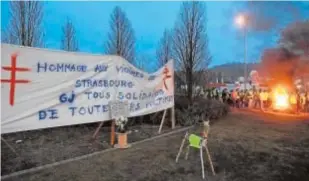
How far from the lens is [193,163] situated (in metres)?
6.63

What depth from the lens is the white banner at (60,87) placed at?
18.0 ft

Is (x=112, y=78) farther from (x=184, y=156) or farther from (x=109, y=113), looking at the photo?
(x=184, y=156)

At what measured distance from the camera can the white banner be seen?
18.0 ft

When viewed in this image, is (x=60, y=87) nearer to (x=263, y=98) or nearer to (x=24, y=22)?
(x=24, y=22)

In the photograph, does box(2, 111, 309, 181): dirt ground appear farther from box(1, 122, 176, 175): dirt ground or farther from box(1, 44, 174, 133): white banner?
box(1, 44, 174, 133): white banner

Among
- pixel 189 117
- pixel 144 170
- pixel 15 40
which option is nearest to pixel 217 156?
pixel 144 170

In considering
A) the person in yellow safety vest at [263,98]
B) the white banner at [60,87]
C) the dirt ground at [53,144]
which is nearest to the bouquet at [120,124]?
the white banner at [60,87]

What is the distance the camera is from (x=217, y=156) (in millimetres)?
7270

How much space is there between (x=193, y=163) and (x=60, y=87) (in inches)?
130

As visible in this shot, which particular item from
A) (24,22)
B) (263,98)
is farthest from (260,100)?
(24,22)

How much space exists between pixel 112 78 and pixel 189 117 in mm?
5068

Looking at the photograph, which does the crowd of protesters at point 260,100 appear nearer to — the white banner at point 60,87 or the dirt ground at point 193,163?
the dirt ground at point 193,163

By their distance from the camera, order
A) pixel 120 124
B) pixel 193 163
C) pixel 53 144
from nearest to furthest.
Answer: pixel 193 163 < pixel 53 144 < pixel 120 124

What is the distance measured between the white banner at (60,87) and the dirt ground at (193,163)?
1025 mm
